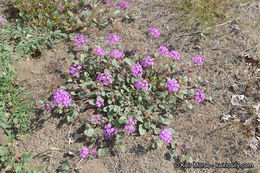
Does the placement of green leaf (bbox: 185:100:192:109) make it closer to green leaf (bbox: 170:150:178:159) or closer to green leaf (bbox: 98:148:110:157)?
green leaf (bbox: 170:150:178:159)

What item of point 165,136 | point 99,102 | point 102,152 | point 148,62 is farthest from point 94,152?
point 148,62

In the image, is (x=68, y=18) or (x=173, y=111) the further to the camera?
(x=68, y=18)

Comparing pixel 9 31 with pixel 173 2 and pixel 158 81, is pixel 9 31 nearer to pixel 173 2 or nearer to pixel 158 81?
pixel 158 81

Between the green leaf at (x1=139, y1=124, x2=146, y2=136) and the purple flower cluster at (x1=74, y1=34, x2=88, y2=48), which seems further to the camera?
the purple flower cluster at (x1=74, y1=34, x2=88, y2=48)

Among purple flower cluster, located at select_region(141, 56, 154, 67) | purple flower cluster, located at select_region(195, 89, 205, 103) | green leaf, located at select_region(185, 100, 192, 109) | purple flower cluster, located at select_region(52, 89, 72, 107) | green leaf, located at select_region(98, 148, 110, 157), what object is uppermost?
purple flower cluster, located at select_region(141, 56, 154, 67)

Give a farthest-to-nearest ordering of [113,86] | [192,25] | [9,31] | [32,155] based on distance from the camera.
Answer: [192,25]
[9,31]
[113,86]
[32,155]

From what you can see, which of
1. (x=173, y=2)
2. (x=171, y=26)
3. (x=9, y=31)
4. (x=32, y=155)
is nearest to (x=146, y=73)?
(x=171, y=26)

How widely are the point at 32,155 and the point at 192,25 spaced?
3961 mm

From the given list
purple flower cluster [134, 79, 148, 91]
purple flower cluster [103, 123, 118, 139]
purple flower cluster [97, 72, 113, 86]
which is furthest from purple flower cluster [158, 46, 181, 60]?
purple flower cluster [103, 123, 118, 139]

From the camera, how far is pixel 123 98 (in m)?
3.50

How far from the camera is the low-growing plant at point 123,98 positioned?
333cm

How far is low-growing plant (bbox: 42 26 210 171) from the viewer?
3334mm

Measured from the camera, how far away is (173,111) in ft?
12.2

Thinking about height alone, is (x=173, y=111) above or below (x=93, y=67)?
below
